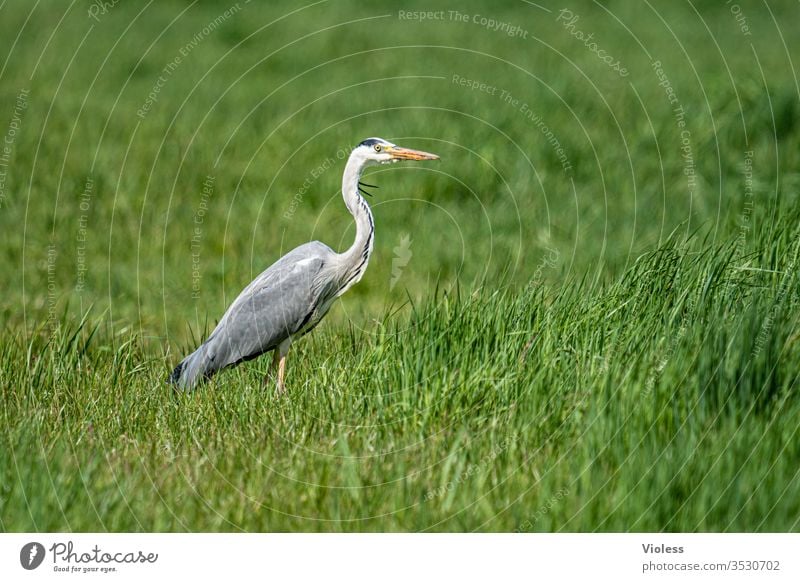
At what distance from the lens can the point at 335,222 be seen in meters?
8.14

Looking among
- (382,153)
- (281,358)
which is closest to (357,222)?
(382,153)

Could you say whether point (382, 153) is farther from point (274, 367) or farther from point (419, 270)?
point (419, 270)

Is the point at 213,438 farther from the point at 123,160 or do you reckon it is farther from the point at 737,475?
the point at 123,160

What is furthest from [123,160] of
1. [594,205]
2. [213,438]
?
[213,438]

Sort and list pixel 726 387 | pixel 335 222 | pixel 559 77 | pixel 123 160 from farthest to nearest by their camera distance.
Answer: pixel 559 77 < pixel 123 160 < pixel 335 222 < pixel 726 387

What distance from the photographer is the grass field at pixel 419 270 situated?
417 centimetres

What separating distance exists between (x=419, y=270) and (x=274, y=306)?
220cm

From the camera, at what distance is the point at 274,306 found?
17.9 ft

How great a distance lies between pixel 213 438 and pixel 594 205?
15.9 ft

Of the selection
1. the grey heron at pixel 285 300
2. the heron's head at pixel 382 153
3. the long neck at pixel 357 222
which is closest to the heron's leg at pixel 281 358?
the grey heron at pixel 285 300

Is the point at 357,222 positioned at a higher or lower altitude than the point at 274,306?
higher
